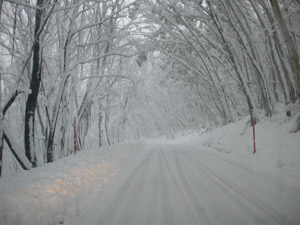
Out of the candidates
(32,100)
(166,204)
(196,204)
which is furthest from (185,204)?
(32,100)

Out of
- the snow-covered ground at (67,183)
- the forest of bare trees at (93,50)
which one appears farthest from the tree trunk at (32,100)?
the snow-covered ground at (67,183)

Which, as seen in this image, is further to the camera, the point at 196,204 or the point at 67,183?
the point at 67,183

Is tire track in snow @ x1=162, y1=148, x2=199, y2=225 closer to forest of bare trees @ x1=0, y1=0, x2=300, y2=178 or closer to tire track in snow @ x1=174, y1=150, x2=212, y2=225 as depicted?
tire track in snow @ x1=174, y1=150, x2=212, y2=225

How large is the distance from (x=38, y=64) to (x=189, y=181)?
6.01m

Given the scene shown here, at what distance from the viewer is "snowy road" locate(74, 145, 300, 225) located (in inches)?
114

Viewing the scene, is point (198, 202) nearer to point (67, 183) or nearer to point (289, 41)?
point (67, 183)

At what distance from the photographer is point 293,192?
3.79 metres

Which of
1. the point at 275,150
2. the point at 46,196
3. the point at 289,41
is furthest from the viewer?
the point at 275,150

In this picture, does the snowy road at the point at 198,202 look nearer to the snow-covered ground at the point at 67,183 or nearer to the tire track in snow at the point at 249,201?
the tire track in snow at the point at 249,201

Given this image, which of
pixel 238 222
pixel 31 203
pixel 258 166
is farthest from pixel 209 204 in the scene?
pixel 258 166

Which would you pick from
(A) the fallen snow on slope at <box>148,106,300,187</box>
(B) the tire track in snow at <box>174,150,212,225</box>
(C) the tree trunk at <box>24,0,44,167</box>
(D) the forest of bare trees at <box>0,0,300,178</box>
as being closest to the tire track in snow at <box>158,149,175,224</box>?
(B) the tire track in snow at <box>174,150,212,225</box>

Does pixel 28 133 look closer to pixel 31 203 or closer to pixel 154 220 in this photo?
pixel 31 203

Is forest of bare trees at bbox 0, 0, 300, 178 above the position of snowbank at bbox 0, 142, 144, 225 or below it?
above

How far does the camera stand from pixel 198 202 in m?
3.45
